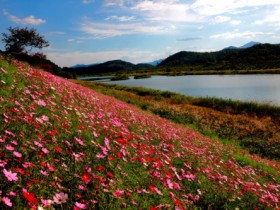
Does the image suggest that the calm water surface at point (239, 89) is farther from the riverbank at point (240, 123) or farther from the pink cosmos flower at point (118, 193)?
the pink cosmos flower at point (118, 193)

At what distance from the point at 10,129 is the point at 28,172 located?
1401 mm

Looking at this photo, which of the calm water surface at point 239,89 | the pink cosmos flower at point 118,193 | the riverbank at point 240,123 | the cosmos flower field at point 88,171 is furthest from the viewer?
the calm water surface at point 239,89

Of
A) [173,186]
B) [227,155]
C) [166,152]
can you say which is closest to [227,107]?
[227,155]

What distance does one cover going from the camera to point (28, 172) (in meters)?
4.00

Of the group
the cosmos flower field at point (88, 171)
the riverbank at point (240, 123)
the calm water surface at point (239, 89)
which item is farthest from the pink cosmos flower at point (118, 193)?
the calm water surface at point (239, 89)

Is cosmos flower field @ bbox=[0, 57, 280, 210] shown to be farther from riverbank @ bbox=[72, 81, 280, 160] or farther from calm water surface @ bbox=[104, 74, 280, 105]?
calm water surface @ bbox=[104, 74, 280, 105]

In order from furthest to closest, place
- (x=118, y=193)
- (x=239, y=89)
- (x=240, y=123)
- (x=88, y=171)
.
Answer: (x=239, y=89), (x=240, y=123), (x=88, y=171), (x=118, y=193)

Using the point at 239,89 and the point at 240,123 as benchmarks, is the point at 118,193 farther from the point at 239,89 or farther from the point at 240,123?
the point at 239,89

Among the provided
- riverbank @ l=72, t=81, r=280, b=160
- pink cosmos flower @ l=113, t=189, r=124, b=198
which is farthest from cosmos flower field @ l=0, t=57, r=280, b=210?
riverbank @ l=72, t=81, r=280, b=160

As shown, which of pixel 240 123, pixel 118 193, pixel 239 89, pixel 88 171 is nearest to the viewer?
pixel 118 193

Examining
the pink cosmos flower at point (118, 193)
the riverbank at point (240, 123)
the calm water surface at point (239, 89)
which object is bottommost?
the riverbank at point (240, 123)

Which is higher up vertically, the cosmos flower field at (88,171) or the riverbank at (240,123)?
the cosmos flower field at (88,171)

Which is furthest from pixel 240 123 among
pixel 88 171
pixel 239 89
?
pixel 239 89

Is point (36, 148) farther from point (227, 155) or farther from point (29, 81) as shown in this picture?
point (227, 155)
